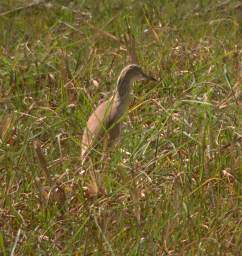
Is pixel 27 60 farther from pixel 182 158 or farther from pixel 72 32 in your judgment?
pixel 182 158

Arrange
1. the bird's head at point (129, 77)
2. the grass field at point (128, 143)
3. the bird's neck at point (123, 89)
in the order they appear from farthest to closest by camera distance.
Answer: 1. the bird's head at point (129, 77)
2. the bird's neck at point (123, 89)
3. the grass field at point (128, 143)

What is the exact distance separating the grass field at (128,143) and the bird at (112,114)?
0.11 meters

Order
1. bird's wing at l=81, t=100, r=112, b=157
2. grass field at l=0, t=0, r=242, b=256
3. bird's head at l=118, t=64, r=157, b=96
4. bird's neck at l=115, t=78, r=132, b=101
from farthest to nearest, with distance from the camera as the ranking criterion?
bird's head at l=118, t=64, r=157, b=96 → bird's neck at l=115, t=78, r=132, b=101 → bird's wing at l=81, t=100, r=112, b=157 → grass field at l=0, t=0, r=242, b=256

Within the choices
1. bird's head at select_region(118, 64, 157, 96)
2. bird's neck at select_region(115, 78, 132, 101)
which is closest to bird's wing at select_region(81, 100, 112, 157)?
bird's neck at select_region(115, 78, 132, 101)

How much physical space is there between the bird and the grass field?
0.36 ft

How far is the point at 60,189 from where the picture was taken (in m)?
6.63

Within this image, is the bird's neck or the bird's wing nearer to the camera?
the bird's wing

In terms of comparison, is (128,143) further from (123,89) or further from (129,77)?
(129,77)

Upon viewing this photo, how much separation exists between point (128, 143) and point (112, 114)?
423 mm

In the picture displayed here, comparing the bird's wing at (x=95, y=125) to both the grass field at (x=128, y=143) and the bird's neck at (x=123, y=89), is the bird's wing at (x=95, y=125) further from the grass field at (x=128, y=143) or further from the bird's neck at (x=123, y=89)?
the bird's neck at (x=123, y=89)

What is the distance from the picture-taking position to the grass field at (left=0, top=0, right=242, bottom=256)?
A: 616cm

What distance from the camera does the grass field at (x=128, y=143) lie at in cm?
616

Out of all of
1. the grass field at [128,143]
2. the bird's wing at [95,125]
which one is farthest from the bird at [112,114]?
the grass field at [128,143]

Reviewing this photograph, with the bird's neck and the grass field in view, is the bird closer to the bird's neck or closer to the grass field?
the bird's neck
